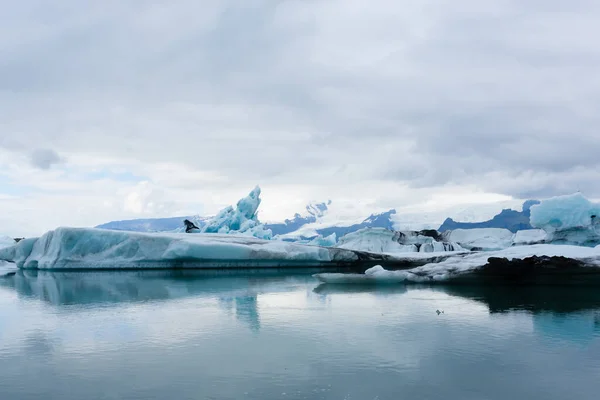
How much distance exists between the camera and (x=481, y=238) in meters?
38.2

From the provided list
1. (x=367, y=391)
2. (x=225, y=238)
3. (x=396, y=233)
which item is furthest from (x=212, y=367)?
(x=396, y=233)

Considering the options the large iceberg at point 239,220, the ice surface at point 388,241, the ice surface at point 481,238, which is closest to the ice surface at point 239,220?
the large iceberg at point 239,220

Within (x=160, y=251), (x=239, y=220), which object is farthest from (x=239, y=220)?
(x=160, y=251)

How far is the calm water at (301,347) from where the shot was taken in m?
6.05

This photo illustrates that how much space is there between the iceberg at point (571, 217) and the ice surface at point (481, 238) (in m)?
8.72

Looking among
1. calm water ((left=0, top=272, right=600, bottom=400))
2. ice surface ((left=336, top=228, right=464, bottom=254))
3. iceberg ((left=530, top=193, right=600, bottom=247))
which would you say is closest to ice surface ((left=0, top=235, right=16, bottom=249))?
ice surface ((left=336, top=228, right=464, bottom=254))

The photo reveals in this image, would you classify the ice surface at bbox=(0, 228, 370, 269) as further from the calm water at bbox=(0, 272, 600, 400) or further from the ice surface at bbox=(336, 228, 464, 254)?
the calm water at bbox=(0, 272, 600, 400)

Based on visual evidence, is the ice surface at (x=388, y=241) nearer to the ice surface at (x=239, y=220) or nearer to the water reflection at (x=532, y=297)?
the ice surface at (x=239, y=220)

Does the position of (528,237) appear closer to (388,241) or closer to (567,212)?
(388,241)

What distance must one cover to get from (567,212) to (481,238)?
42.3 ft

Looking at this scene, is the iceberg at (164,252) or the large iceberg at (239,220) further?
the large iceberg at (239,220)

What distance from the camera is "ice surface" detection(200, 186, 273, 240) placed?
38875mm

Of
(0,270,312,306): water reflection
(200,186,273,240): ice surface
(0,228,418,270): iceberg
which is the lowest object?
(0,270,312,306): water reflection

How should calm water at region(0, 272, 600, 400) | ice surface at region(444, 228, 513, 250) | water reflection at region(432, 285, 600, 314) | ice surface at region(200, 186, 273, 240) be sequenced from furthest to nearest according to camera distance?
ice surface at region(200, 186, 273, 240) < ice surface at region(444, 228, 513, 250) < water reflection at region(432, 285, 600, 314) < calm water at region(0, 272, 600, 400)
